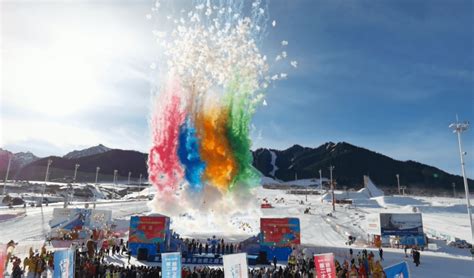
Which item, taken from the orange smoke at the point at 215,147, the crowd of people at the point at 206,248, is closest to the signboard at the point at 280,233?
the crowd of people at the point at 206,248

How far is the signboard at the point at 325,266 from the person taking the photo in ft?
37.1

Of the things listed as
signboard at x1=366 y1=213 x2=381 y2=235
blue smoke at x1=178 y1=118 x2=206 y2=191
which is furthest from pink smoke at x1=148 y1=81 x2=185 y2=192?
signboard at x1=366 y1=213 x2=381 y2=235

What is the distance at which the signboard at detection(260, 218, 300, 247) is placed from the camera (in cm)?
3244

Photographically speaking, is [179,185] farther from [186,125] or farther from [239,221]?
[239,221]

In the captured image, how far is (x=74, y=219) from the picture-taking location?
37.7 metres

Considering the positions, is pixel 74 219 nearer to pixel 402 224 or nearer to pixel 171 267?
pixel 171 267

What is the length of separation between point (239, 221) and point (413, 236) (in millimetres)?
24470

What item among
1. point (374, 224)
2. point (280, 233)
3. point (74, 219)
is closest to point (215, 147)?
point (280, 233)

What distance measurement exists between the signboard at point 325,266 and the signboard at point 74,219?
33.3 meters

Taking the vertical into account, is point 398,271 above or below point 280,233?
above

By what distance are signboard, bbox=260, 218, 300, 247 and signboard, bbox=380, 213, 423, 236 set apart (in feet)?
42.4

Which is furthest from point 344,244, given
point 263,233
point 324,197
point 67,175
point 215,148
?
point 67,175

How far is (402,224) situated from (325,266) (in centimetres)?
3172

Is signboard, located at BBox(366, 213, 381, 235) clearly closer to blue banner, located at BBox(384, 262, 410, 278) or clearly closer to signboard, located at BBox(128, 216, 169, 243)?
signboard, located at BBox(128, 216, 169, 243)
